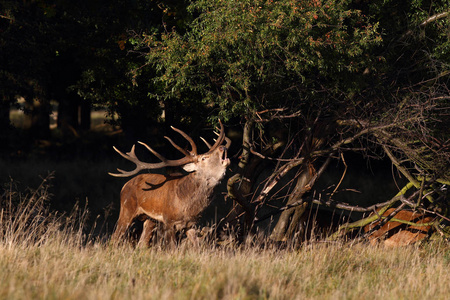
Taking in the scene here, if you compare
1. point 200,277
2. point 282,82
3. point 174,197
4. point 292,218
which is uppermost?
point 282,82

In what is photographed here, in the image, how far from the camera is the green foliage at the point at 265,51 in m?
10.6

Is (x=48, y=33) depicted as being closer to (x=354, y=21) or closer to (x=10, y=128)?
(x=10, y=128)

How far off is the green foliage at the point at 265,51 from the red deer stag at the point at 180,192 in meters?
1.27

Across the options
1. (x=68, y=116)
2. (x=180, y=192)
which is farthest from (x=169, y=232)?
(x=68, y=116)

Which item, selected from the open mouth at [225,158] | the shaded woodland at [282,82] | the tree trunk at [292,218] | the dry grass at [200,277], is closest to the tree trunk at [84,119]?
the shaded woodland at [282,82]

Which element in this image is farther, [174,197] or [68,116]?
[68,116]

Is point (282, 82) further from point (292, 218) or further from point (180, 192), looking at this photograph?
point (292, 218)

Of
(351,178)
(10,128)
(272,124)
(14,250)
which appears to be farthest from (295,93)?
(351,178)

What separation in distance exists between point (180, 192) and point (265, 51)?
2.90 meters

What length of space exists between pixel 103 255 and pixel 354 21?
21.9 feet

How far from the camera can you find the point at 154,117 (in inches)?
658

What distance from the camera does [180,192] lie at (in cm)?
1082

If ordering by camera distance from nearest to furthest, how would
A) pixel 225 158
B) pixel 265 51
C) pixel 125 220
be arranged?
pixel 225 158 < pixel 265 51 < pixel 125 220

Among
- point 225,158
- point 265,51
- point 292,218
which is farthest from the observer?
point 292,218
